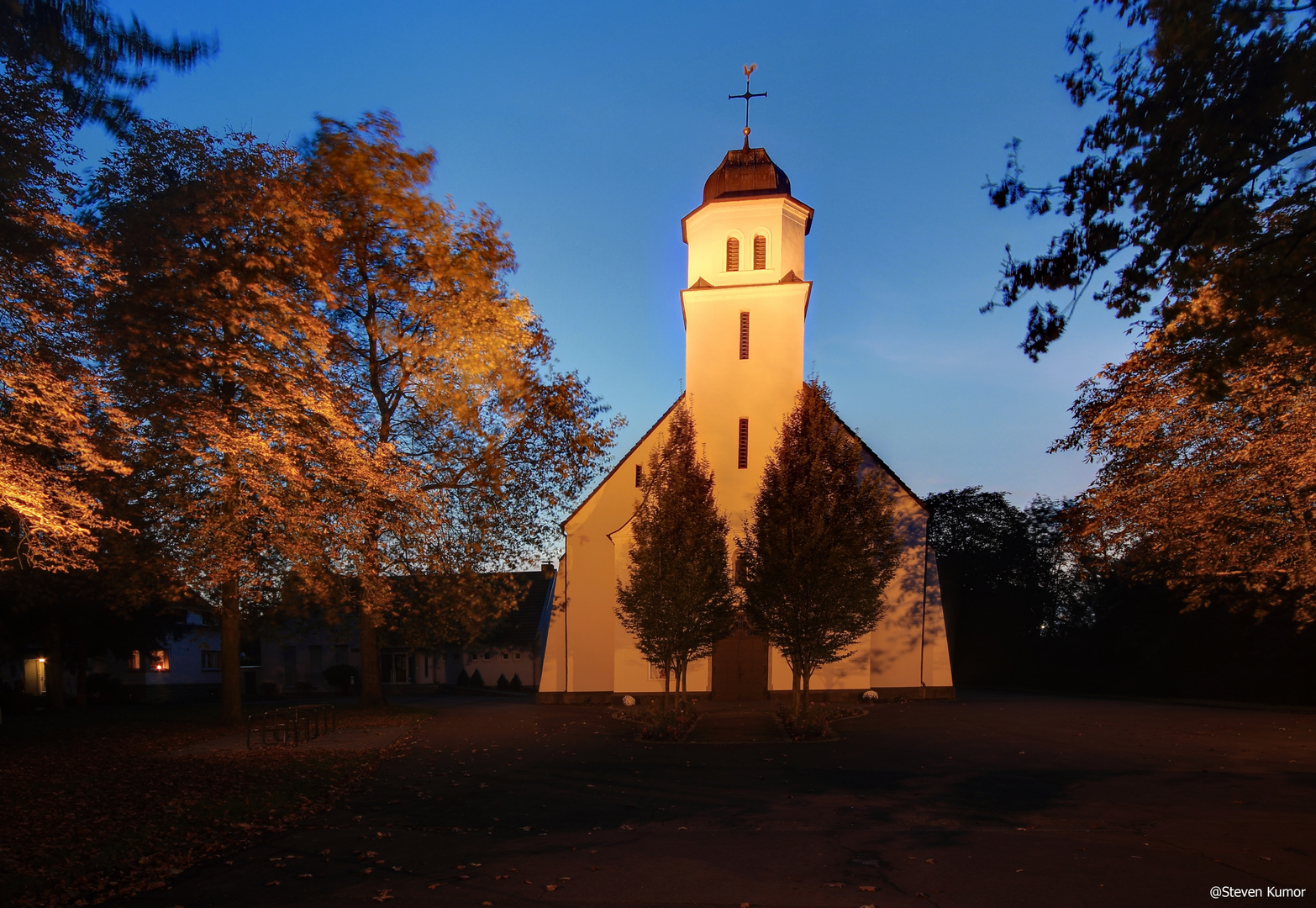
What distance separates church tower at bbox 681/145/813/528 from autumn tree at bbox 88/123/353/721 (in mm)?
16320

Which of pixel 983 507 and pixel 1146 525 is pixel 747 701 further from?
pixel 983 507

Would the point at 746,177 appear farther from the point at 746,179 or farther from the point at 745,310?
the point at 745,310

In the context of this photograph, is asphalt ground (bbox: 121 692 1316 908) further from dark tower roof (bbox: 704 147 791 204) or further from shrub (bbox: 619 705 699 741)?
dark tower roof (bbox: 704 147 791 204)

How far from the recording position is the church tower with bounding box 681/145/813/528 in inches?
1201

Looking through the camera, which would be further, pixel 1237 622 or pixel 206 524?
pixel 1237 622

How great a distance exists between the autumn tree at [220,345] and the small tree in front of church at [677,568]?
7.92m

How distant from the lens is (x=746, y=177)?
102 feet

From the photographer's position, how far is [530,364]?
22.6 meters

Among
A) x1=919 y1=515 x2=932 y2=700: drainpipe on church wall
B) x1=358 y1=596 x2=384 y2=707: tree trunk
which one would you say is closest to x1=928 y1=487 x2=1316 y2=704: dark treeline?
x1=919 y1=515 x2=932 y2=700: drainpipe on church wall

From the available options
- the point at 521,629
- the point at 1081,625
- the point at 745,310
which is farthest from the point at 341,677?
the point at 1081,625

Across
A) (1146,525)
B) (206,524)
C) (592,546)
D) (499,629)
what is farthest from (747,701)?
(499,629)

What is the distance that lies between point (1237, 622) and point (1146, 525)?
15263 mm

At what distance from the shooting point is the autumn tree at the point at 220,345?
47.8 ft

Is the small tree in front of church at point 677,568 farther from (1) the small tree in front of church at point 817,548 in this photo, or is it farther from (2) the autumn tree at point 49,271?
(2) the autumn tree at point 49,271
